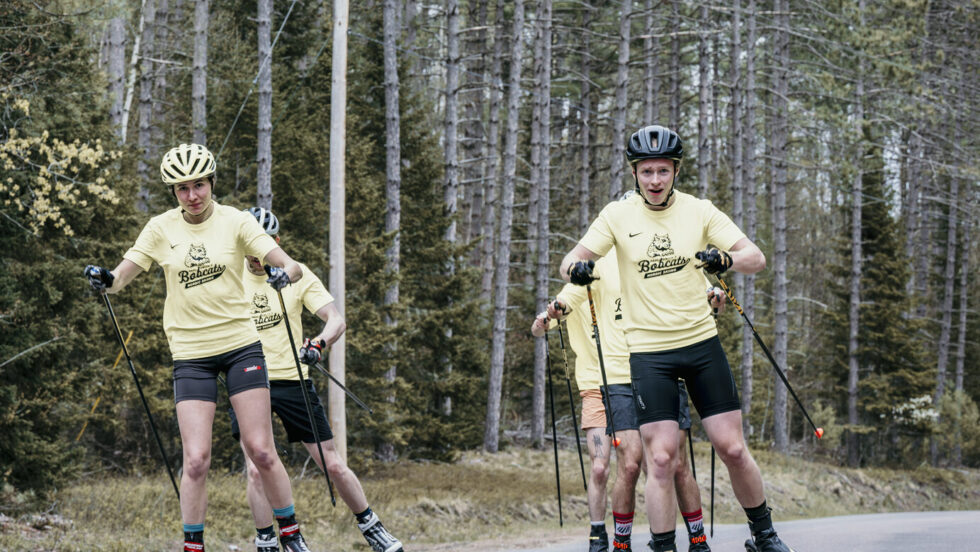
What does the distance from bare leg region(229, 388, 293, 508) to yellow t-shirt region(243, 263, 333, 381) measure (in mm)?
1052

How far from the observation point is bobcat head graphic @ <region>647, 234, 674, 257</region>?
600 cm

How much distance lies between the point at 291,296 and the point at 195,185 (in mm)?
1602

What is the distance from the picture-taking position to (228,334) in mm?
6434

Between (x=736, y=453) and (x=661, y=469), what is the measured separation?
44cm

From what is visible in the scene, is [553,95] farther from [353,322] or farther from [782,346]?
[353,322]

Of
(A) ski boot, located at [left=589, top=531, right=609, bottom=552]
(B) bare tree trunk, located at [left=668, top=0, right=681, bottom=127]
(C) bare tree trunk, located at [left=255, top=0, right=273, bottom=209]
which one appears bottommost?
(A) ski boot, located at [left=589, top=531, right=609, bottom=552]

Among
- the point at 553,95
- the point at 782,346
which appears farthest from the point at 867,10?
the point at 553,95

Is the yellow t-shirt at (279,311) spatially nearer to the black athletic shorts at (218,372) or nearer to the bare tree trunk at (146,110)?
the black athletic shorts at (218,372)

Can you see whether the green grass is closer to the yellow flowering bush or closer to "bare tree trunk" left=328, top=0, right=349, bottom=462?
"bare tree trunk" left=328, top=0, right=349, bottom=462

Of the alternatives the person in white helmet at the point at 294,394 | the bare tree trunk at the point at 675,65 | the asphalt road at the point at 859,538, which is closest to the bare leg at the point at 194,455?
the person in white helmet at the point at 294,394

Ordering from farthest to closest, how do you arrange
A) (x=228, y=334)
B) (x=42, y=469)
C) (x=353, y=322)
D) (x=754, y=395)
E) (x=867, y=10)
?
(x=754, y=395) < (x=867, y=10) < (x=353, y=322) < (x=42, y=469) < (x=228, y=334)

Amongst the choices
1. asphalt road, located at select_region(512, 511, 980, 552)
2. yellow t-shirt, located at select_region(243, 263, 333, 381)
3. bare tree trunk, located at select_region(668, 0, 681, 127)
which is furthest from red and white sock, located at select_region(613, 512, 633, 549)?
bare tree trunk, located at select_region(668, 0, 681, 127)

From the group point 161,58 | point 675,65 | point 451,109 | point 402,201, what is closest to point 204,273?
point 402,201

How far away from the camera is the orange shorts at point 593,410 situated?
8367 mm
